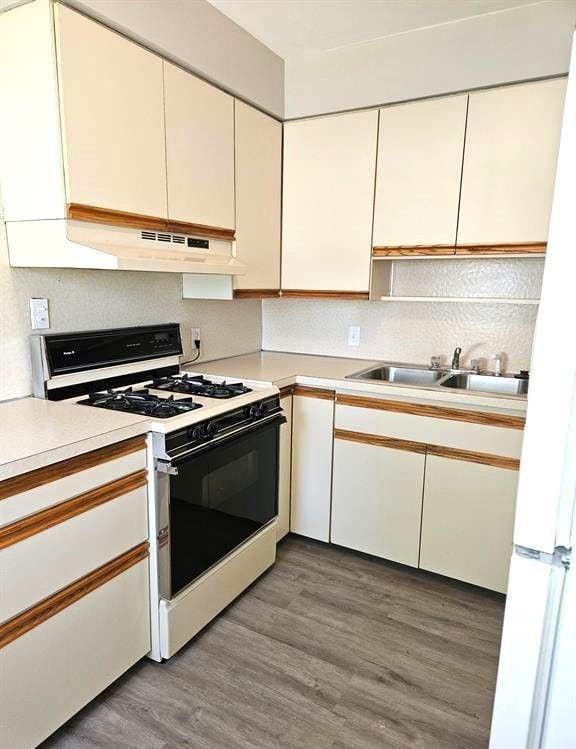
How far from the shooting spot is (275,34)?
2.39 metres

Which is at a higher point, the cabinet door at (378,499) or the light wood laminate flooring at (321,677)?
the cabinet door at (378,499)

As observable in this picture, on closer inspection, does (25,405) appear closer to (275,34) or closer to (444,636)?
(444,636)

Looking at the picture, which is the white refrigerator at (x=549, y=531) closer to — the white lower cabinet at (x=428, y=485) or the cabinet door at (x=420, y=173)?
the white lower cabinet at (x=428, y=485)

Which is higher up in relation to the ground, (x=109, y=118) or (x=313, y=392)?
(x=109, y=118)

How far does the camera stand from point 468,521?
87.6 inches

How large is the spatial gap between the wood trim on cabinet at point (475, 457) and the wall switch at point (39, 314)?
169 cm

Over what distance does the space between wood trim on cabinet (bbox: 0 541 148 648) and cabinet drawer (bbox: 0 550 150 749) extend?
0.04 feet


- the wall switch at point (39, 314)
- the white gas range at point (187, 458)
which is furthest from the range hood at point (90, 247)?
the white gas range at point (187, 458)

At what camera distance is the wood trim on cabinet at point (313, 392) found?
8.09 ft

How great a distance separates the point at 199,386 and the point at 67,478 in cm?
88

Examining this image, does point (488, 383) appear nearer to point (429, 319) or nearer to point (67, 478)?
point (429, 319)

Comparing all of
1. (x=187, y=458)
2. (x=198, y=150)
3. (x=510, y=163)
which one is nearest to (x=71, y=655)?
(x=187, y=458)

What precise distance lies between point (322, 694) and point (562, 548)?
4.15ft

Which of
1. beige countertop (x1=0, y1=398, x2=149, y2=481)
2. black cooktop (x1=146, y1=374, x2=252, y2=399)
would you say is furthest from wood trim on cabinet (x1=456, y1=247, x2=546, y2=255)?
beige countertop (x1=0, y1=398, x2=149, y2=481)
